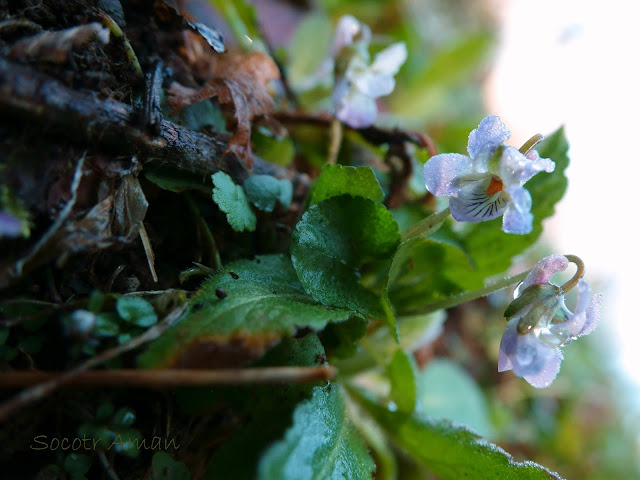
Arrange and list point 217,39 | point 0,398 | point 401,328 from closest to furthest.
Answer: point 0,398 → point 217,39 → point 401,328

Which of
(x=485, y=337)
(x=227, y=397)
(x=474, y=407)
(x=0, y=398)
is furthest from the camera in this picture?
(x=485, y=337)

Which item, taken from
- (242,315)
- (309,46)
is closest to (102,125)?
(242,315)

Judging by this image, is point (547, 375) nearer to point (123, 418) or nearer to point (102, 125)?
point (123, 418)

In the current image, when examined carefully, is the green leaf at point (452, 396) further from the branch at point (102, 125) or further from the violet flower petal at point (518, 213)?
the branch at point (102, 125)

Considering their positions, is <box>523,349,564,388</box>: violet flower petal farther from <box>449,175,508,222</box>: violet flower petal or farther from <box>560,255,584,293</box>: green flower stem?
<box>449,175,508,222</box>: violet flower petal

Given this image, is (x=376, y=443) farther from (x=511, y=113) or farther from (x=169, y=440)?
(x=511, y=113)

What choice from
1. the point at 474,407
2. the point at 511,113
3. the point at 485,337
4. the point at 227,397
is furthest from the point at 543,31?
the point at 227,397
